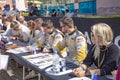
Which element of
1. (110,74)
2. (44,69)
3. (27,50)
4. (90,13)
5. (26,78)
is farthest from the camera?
(90,13)

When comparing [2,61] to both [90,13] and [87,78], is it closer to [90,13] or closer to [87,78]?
[87,78]

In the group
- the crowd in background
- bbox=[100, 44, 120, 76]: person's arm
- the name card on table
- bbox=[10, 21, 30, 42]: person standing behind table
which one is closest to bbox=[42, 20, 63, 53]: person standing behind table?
the crowd in background

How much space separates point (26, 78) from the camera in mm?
5672

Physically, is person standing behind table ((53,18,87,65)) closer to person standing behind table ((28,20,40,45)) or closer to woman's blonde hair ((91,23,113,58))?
woman's blonde hair ((91,23,113,58))

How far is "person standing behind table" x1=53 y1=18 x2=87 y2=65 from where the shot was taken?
412 cm

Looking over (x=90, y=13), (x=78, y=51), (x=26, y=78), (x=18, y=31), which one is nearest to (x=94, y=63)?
(x=78, y=51)

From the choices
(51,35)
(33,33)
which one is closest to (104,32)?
(51,35)

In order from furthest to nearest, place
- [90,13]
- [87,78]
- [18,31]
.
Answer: [90,13], [18,31], [87,78]

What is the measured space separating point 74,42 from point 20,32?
328 cm

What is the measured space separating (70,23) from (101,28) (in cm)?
113

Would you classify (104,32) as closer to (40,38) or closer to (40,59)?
(40,59)

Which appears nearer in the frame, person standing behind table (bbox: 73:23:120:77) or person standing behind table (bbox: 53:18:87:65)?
person standing behind table (bbox: 73:23:120:77)

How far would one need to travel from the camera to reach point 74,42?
173 inches

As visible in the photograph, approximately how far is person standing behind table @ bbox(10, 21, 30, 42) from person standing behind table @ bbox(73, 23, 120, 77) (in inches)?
146
